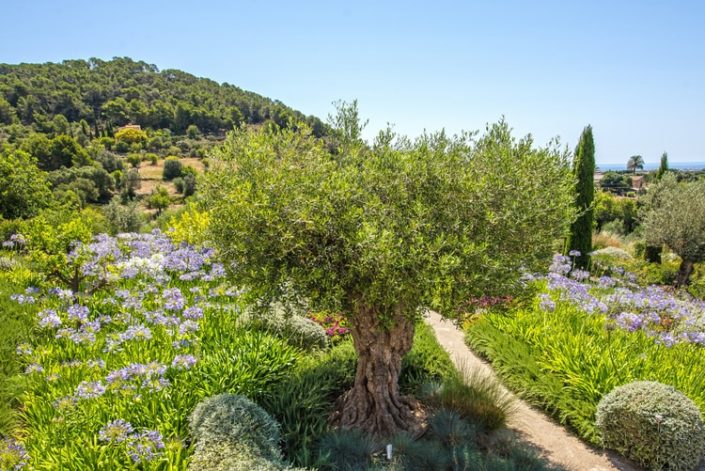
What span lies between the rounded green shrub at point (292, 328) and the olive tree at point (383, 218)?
8.11ft

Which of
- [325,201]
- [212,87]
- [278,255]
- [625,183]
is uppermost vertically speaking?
[212,87]

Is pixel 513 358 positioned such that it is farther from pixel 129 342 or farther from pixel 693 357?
pixel 129 342

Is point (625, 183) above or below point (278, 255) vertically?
above

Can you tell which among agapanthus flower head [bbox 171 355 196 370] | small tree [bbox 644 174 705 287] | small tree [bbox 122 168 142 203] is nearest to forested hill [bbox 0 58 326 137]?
small tree [bbox 122 168 142 203]

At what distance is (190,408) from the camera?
4.89 m

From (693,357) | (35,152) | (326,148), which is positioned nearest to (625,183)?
(693,357)

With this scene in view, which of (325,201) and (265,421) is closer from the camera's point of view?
(325,201)

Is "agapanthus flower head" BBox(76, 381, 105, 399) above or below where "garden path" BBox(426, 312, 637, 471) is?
above

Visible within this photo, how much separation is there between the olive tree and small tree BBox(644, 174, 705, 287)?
14.6 m

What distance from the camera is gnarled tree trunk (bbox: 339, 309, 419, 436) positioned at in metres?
5.40

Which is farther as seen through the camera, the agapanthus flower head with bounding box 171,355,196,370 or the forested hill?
the forested hill

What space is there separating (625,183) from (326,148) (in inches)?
3001

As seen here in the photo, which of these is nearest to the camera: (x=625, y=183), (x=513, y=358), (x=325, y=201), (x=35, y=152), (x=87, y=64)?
(x=325, y=201)

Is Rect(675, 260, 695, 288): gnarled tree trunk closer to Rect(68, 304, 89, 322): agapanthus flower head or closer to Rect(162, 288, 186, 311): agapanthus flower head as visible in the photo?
Rect(162, 288, 186, 311): agapanthus flower head
